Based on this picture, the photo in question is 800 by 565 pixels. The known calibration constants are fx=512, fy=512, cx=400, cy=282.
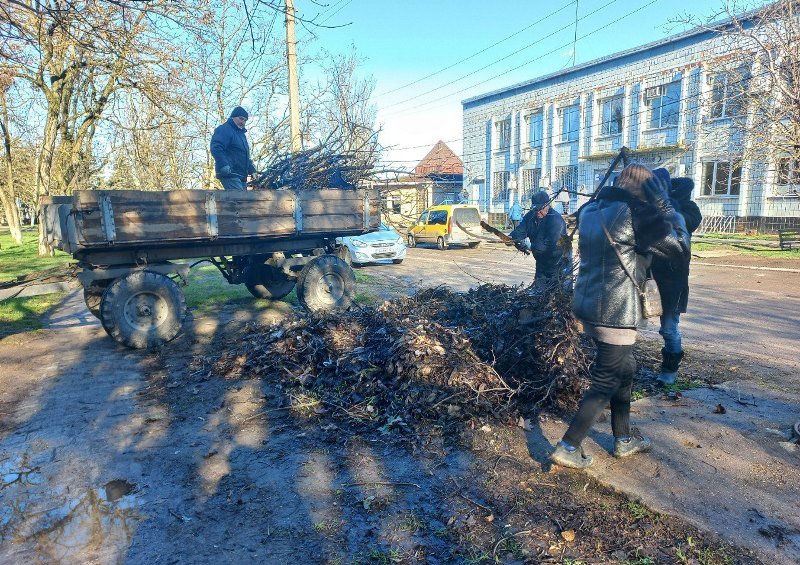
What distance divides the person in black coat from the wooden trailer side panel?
5.03m

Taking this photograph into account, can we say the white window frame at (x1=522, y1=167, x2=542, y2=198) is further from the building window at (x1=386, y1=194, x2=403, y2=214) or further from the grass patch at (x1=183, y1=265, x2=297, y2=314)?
the grass patch at (x1=183, y1=265, x2=297, y2=314)

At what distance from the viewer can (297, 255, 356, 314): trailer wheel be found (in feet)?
26.3

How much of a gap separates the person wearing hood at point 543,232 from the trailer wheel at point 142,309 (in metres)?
4.61

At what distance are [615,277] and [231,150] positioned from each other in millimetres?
6663

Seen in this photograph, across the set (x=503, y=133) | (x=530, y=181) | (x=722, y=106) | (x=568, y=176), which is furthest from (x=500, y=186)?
(x=722, y=106)

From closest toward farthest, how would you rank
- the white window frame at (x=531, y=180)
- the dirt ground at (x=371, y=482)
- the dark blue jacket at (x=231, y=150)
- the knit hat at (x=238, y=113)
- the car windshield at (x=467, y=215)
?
the dirt ground at (x=371, y=482) → the dark blue jacket at (x=231, y=150) → the knit hat at (x=238, y=113) → the car windshield at (x=467, y=215) → the white window frame at (x=531, y=180)

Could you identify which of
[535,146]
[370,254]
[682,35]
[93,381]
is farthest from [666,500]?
[535,146]

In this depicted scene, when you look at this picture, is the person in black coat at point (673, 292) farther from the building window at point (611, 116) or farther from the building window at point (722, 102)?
the building window at point (611, 116)

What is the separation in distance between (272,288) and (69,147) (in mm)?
14134

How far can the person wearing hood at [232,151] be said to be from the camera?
7887mm

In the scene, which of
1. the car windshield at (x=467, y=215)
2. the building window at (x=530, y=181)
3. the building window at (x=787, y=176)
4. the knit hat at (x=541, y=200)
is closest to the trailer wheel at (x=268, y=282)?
the knit hat at (x=541, y=200)

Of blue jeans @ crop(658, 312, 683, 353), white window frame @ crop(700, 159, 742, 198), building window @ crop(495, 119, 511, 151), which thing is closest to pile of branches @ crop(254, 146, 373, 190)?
blue jeans @ crop(658, 312, 683, 353)

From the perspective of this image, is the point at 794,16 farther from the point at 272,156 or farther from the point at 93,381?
the point at 93,381

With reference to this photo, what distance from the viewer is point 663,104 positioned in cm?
2528
